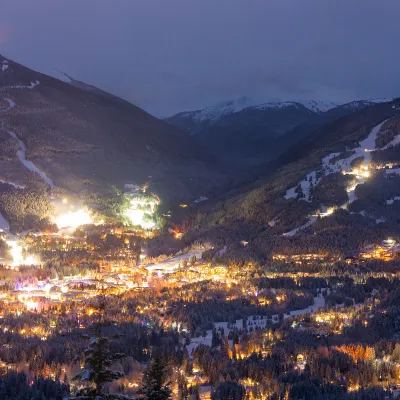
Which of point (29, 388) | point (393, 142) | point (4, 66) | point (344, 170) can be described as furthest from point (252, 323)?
point (4, 66)

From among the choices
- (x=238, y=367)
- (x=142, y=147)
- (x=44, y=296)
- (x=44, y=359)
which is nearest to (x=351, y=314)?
(x=238, y=367)

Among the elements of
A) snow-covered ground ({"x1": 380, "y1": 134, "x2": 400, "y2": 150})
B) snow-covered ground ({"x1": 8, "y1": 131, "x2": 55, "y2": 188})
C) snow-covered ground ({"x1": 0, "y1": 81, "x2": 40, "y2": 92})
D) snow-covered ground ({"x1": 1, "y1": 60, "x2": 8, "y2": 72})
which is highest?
snow-covered ground ({"x1": 1, "y1": 60, "x2": 8, "y2": 72})

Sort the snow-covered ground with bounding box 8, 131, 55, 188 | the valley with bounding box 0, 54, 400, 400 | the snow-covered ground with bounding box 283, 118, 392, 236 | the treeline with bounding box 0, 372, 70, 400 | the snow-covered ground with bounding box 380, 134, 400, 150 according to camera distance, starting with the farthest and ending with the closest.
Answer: the snow-covered ground with bounding box 8, 131, 55, 188 < the snow-covered ground with bounding box 380, 134, 400, 150 < the snow-covered ground with bounding box 283, 118, 392, 236 < the valley with bounding box 0, 54, 400, 400 < the treeline with bounding box 0, 372, 70, 400

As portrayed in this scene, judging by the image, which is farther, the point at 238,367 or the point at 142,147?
the point at 142,147

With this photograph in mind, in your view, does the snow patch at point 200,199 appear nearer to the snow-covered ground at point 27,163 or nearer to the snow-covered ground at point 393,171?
the snow-covered ground at point 27,163

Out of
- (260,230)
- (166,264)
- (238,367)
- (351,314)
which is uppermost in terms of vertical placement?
(260,230)

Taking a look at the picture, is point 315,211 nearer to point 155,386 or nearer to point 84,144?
point 155,386

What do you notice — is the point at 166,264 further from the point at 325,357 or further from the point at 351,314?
the point at 325,357

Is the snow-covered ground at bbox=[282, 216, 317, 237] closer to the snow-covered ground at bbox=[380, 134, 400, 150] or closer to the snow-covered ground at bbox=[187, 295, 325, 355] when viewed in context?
the snow-covered ground at bbox=[380, 134, 400, 150]

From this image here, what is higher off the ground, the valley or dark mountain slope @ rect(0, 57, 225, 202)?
dark mountain slope @ rect(0, 57, 225, 202)

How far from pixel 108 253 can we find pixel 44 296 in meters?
22.3

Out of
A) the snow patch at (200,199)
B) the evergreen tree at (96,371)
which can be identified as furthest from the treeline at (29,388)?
the snow patch at (200,199)

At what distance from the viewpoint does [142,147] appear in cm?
16075

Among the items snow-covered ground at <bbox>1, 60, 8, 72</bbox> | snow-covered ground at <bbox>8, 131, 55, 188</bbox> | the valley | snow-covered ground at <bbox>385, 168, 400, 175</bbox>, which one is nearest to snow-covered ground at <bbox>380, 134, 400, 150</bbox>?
the valley
